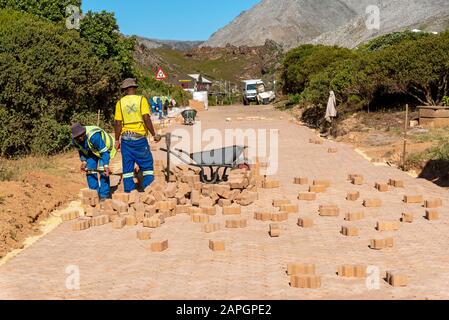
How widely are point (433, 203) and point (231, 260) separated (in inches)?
147

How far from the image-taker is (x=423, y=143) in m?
14.0

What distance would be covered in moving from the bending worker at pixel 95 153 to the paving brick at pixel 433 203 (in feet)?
15.1

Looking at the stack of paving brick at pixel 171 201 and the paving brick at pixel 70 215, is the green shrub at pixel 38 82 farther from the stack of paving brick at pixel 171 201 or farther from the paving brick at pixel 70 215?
the paving brick at pixel 70 215

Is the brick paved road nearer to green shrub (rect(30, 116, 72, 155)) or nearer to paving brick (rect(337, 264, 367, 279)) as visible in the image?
paving brick (rect(337, 264, 367, 279))

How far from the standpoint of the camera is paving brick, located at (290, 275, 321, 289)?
16.1 ft

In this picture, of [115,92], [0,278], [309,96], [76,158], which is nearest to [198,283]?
[0,278]

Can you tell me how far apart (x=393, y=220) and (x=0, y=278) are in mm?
4915

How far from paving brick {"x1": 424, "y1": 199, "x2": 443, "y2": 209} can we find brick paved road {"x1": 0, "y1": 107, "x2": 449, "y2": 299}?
0.10 metres

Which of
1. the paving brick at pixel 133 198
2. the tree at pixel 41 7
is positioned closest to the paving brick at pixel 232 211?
the paving brick at pixel 133 198

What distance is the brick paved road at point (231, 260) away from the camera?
4891 mm

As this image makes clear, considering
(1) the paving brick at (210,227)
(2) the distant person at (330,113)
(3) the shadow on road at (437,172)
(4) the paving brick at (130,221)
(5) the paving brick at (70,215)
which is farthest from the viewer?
(2) the distant person at (330,113)

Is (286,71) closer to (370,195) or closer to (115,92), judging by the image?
(115,92)

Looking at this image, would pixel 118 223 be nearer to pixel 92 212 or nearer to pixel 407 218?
pixel 92 212

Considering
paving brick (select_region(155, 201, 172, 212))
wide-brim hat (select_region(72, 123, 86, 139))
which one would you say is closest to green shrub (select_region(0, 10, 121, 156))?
wide-brim hat (select_region(72, 123, 86, 139))
